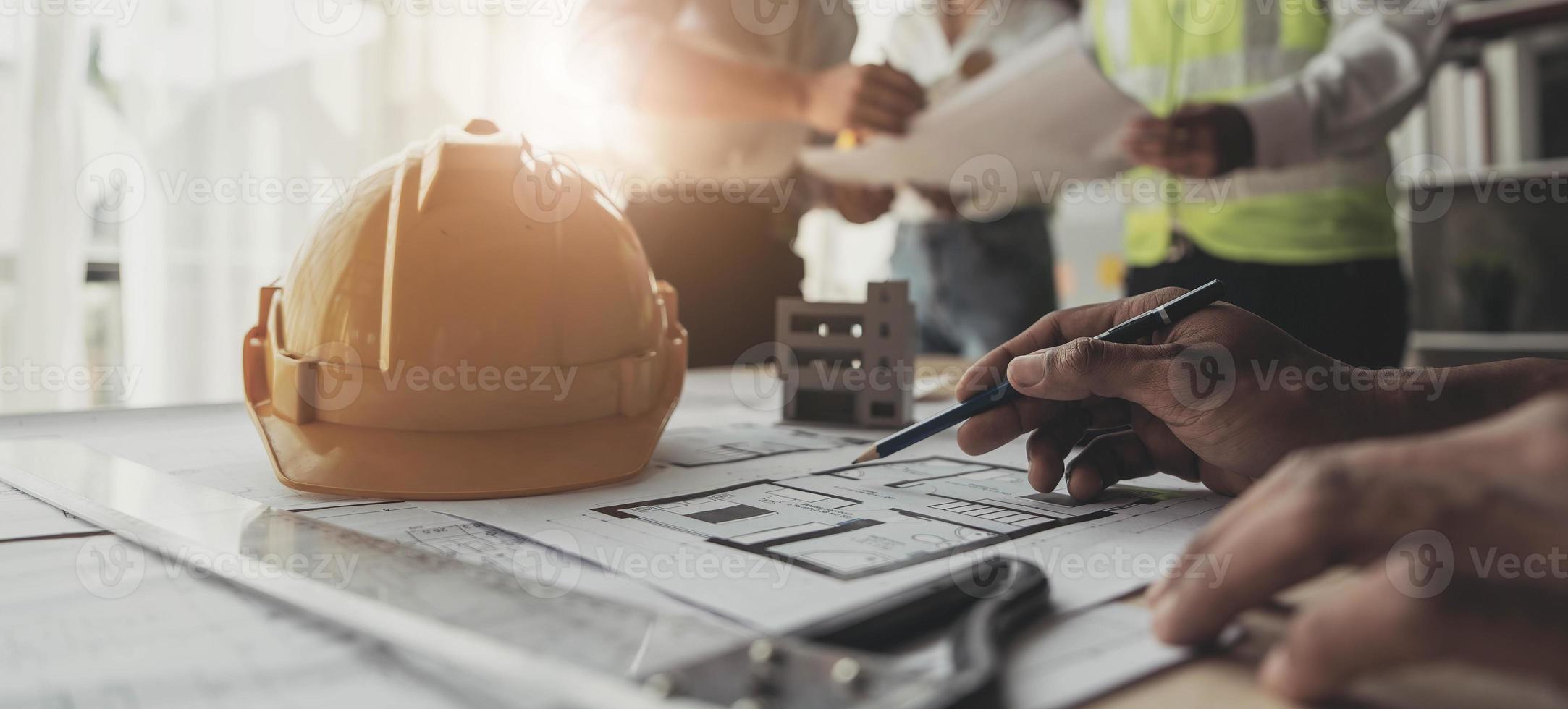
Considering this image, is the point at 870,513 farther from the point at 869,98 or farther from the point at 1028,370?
the point at 869,98

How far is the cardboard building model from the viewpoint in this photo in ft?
3.38

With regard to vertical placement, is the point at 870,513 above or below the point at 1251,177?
below

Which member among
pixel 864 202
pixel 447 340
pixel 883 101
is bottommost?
pixel 447 340

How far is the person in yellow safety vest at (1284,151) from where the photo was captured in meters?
1.53

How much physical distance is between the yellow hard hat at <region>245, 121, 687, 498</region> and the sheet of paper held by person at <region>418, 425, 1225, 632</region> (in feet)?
0.17

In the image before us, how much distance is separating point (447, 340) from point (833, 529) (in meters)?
0.33

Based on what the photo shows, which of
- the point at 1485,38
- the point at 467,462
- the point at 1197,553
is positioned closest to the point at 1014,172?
the point at 467,462

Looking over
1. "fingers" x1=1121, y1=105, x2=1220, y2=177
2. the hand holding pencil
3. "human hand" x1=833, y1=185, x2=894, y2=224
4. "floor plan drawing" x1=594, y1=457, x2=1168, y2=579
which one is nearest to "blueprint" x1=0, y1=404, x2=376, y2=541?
"floor plan drawing" x1=594, y1=457, x2=1168, y2=579

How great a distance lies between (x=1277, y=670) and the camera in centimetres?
33

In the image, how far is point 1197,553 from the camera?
38 centimetres

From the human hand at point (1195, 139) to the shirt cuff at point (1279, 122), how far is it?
1 cm

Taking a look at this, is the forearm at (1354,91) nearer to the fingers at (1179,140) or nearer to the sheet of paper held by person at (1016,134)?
the fingers at (1179,140)

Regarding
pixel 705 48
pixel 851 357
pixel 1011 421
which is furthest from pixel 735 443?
pixel 705 48

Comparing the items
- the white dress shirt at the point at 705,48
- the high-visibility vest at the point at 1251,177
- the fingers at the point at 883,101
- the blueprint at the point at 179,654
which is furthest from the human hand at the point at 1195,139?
the blueprint at the point at 179,654
